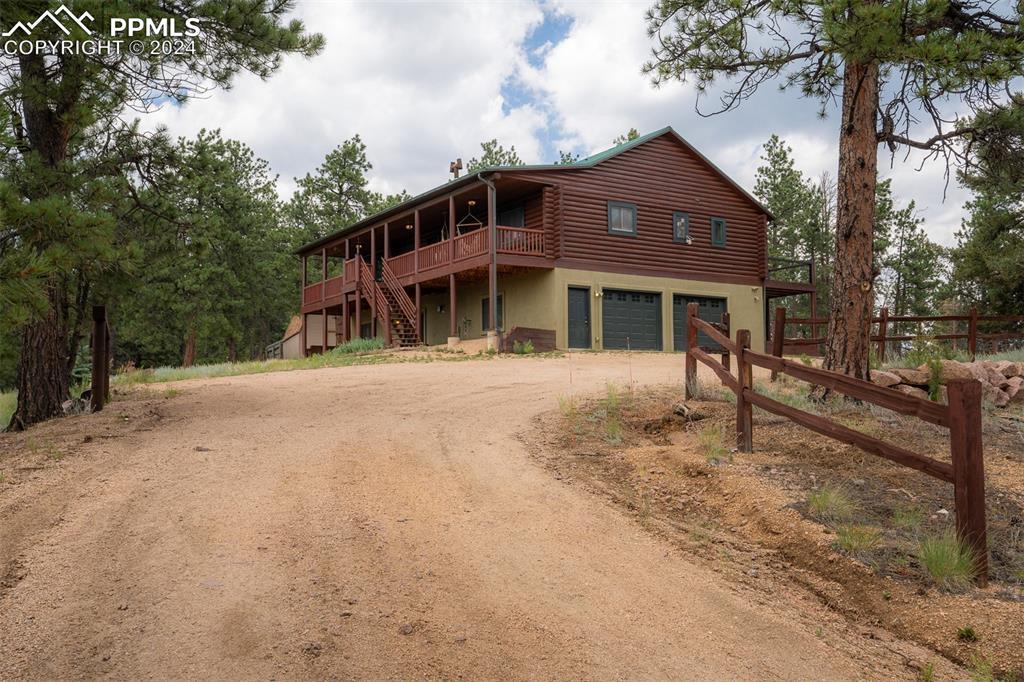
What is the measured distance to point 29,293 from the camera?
6875 mm

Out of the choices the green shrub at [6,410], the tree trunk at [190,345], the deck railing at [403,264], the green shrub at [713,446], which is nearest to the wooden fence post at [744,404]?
the green shrub at [713,446]

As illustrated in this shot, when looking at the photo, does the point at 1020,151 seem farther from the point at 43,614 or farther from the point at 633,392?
the point at 43,614

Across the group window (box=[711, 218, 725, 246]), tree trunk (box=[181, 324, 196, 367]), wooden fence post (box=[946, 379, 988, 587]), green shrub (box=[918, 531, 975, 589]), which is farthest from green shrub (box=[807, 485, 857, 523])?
tree trunk (box=[181, 324, 196, 367])

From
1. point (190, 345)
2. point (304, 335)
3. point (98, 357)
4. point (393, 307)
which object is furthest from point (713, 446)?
point (190, 345)

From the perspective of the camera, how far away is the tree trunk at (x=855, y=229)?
9172 mm

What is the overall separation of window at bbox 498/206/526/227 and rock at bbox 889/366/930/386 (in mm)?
16099

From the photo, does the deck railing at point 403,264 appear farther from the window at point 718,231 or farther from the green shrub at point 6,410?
the green shrub at point 6,410

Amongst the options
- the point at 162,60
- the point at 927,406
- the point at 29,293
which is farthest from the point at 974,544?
the point at 162,60

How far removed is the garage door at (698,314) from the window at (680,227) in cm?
198

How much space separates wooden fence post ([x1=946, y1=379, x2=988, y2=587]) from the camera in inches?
187

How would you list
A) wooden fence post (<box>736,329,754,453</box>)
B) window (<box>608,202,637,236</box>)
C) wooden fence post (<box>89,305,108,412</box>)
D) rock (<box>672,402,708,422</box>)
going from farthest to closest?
window (<box>608,202,637,236</box>) < wooden fence post (<box>89,305,108,412</box>) < rock (<box>672,402,708,422</box>) < wooden fence post (<box>736,329,754,453</box>)

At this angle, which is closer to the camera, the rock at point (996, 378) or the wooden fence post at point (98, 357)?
the wooden fence post at point (98, 357)

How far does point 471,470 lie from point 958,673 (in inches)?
164
